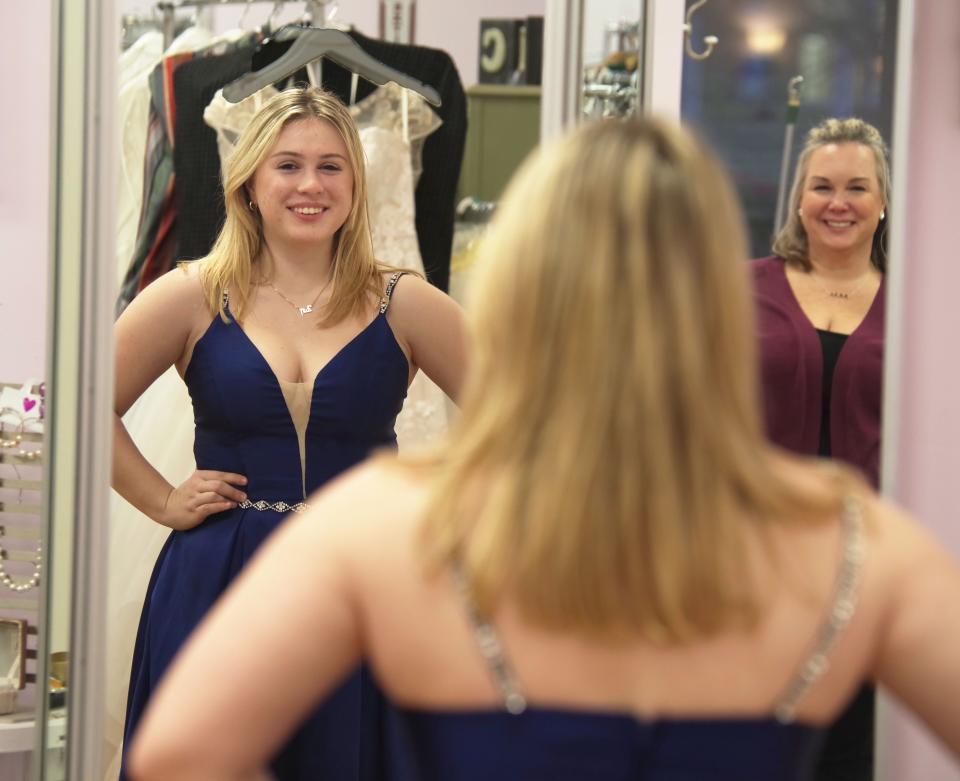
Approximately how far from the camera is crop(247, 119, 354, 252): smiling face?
1.98 m

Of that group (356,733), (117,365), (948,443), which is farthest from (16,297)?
(948,443)

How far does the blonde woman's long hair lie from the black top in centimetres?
95

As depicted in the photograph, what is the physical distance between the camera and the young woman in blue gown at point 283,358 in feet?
6.35

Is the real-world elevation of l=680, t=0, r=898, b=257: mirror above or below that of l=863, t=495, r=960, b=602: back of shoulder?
above

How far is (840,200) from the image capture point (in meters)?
1.84

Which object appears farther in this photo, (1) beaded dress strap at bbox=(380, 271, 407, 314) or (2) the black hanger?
(2) the black hanger

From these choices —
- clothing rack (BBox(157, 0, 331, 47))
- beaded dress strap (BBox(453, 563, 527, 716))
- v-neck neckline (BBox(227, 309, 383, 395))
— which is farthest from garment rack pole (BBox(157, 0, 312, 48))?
beaded dress strap (BBox(453, 563, 527, 716))

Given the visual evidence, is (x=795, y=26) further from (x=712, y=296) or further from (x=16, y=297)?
(x=16, y=297)

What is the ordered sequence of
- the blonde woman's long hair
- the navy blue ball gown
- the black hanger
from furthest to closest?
the black hanger < the navy blue ball gown < the blonde woman's long hair

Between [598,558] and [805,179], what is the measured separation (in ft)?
3.60

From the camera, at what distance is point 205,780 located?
902 mm

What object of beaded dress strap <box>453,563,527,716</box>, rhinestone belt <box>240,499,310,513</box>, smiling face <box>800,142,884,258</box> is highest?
smiling face <box>800,142,884,258</box>

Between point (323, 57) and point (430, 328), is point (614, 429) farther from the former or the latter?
point (323, 57)

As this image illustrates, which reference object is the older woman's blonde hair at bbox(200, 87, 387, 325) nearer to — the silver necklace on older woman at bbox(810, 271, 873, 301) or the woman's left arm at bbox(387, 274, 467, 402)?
the woman's left arm at bbox(387, 274, 467, 402)
